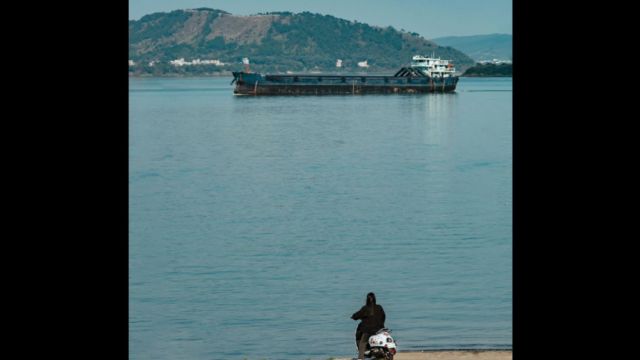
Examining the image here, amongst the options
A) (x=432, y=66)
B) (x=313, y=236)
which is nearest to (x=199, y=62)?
(x=432, y=66)

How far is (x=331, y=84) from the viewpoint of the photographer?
3669 inches

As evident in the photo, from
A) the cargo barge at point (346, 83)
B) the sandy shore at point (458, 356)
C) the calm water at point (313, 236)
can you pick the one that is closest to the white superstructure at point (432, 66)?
the cargo barge at point (346, 83)

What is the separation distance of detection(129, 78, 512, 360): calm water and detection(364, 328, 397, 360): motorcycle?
638cm

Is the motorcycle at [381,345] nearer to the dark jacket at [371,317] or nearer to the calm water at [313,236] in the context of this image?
the dark jacket at [371,317]

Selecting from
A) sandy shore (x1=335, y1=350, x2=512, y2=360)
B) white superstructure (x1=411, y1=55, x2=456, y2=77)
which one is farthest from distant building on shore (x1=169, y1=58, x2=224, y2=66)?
sandy shore (x1=335, y1=350, x2=512, y2=360)

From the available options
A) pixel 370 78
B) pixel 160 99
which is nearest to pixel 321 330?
pixel 370 78

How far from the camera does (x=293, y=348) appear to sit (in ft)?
54.9

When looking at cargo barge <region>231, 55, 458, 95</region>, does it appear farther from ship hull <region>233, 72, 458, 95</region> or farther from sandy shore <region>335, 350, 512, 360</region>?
sandy shore <region>335, 350, 512, 360</region>

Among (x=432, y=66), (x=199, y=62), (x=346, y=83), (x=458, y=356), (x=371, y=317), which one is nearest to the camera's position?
(x=371, y=317)

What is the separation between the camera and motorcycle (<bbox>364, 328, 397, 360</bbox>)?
26.7 ft

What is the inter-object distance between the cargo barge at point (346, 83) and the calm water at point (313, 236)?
13.2m

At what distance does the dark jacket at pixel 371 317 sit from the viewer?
8008 mm

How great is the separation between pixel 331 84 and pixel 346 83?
1.18 meters

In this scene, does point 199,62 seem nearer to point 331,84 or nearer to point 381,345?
point 331,84
